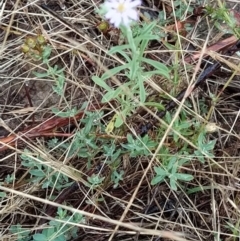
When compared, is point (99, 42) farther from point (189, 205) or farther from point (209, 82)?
point (189, 205)

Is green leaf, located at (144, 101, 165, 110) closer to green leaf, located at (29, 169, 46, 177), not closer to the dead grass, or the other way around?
the dead grass

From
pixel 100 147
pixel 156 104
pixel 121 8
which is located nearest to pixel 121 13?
pixel 121 8

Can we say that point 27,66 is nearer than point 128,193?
No

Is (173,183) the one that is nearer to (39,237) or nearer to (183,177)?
(183,177)

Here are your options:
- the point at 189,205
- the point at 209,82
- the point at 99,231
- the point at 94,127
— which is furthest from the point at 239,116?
the point at 99,231

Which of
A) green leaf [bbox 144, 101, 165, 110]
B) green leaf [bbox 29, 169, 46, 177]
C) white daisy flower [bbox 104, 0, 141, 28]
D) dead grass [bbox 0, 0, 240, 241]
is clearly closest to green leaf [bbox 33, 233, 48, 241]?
dead grass [bbox 0, 0, 240, 241]

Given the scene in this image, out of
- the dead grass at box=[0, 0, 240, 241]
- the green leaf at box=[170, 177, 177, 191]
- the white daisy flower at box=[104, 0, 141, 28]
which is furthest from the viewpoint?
the dead grass at box=[0, 0, 240, 241]

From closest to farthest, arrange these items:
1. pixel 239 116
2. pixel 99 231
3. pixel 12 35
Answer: pixel 99 231 < pixel 239 116 < pixel 12 35
